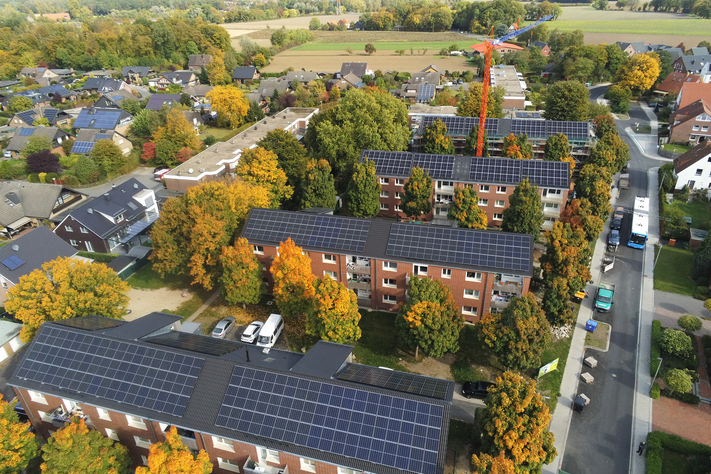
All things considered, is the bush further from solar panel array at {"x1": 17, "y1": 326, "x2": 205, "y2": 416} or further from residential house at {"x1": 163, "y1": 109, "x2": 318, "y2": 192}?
residential house at {"x1": 163, "y1": 109, "x2": 318, "y2": 192}

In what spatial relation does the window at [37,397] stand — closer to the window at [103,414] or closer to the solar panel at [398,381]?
the window at [103,414]

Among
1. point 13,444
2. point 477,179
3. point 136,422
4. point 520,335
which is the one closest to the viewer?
point 13,444

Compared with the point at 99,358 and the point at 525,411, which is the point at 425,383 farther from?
the point at 99,358

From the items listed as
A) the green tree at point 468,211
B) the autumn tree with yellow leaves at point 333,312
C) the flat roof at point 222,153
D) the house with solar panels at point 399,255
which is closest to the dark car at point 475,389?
the house with solar panels at point 399,255

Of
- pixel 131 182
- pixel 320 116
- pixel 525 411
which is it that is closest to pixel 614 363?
pixel 525 411

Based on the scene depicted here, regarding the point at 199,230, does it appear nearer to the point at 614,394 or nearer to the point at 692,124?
the point at 614,394

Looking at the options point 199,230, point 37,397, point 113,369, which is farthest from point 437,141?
point 37,397

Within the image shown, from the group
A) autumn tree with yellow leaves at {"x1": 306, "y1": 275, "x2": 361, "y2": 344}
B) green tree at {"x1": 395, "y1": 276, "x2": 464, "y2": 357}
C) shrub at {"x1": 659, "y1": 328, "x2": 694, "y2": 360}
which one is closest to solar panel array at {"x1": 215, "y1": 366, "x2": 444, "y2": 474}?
autumn tree with yellow leaves at {"x1": 306, "y1": 275, "x2": 361, "y2": 344}
